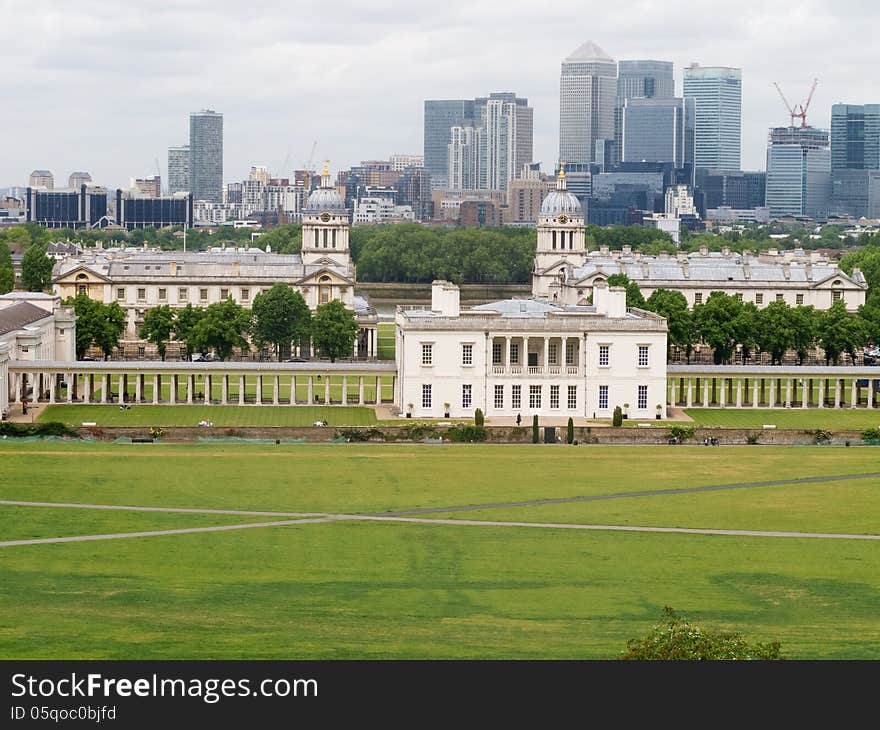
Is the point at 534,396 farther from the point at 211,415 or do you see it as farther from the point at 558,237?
the point at 558,237

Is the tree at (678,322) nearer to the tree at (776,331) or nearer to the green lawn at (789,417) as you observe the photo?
the tree at (776,331)

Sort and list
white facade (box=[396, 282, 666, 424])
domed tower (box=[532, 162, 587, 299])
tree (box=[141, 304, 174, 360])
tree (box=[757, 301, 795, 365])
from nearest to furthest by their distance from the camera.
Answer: white facade (box=[396, 282, 666, 424])
tree (box=[757, 301, 795, 365])
tree (box=[141, 304, 174, 360])
domed tower (box=[532, 162, 587, 299])

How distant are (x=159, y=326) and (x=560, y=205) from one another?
5066cm

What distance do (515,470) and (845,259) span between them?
10949 centimetres

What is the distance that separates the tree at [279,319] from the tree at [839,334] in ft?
102

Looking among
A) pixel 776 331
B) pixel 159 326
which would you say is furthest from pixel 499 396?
pixel 159 326

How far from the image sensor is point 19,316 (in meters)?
111

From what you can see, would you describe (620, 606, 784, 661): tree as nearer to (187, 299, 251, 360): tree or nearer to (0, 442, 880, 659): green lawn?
(0, 442, 880, 659): green lawn

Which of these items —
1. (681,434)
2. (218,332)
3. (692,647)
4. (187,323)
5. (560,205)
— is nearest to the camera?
(692,647)

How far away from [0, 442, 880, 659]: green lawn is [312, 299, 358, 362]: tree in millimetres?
35968

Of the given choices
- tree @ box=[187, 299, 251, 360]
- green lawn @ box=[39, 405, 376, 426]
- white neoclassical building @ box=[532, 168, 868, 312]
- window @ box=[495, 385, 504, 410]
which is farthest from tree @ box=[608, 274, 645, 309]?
green lawn @ box=[39, 405, 376, 426]

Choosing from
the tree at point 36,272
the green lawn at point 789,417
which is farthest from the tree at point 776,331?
the tree at point 36,272

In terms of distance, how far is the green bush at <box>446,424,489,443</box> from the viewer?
88.1 metres
